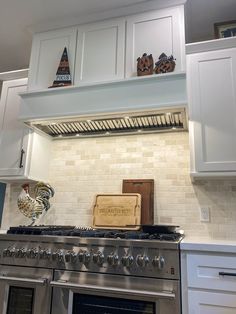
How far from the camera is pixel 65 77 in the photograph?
218cm

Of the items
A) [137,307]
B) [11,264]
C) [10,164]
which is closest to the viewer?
[137,307]

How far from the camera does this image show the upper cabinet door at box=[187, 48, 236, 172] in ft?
6.11

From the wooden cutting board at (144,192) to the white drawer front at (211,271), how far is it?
2.33ft

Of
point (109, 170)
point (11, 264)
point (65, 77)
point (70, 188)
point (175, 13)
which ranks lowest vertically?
point (11, 264)

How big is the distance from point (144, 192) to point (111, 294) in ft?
3.04

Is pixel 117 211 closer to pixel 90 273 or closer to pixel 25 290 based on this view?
pixel 90 273

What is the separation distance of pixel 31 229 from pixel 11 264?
9.8 inches

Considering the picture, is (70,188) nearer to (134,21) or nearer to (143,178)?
(143,178)

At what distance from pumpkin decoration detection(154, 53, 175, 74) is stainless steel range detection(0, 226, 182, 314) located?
1.15 metres

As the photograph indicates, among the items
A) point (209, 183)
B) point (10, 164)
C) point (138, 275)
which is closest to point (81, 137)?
point (10, 164)

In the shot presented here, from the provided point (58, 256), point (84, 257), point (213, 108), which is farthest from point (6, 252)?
point (213, 108)

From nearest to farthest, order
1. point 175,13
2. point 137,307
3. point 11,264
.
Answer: point 137,307 → point 11,264 → point 175,13

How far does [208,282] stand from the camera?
4.75 feet

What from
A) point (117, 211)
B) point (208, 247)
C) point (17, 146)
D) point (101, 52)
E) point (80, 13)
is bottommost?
point (208, 247)
